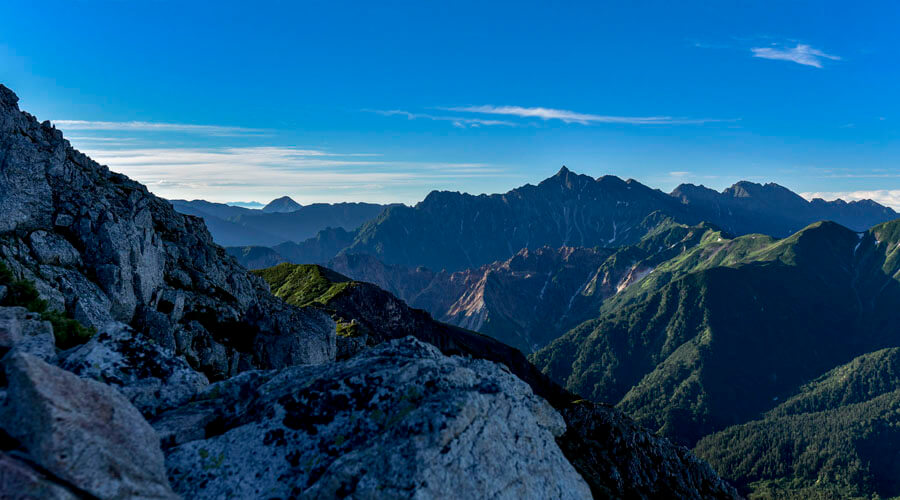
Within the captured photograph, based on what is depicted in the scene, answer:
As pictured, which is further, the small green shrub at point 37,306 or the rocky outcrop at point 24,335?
the small green shrub at point 37,306

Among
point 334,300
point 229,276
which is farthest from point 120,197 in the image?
point 334,300

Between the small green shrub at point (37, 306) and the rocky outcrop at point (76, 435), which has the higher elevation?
the rocky outcrop at point (76, 435)

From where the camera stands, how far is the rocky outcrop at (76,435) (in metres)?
9.20

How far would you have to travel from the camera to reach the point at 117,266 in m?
57.1

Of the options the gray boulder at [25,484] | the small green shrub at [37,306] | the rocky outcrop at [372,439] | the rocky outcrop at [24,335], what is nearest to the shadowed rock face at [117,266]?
the small green shrub at [37,306]

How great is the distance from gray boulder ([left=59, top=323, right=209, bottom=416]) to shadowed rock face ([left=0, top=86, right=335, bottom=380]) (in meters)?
36.0

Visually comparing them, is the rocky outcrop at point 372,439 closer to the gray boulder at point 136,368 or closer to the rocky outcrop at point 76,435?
the gray boulder at point 136,368

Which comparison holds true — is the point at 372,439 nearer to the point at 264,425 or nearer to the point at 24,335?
the point at 264,425

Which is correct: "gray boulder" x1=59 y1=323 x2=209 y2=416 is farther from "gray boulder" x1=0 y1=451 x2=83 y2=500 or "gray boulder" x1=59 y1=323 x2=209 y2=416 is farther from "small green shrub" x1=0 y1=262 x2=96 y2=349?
"small green shrub" x1=0 y1=262 x2=96 y2=349

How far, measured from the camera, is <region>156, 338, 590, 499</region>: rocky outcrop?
11.2 m

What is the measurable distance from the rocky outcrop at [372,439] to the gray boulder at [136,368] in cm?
116

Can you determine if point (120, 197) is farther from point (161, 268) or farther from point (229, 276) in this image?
point (229, 276)

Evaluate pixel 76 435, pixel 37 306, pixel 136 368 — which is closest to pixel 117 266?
pixel 37 306

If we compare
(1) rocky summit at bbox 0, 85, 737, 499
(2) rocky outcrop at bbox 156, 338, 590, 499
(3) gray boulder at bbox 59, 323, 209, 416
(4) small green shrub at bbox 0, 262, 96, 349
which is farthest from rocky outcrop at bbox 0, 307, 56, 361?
(2) rocky outcrop at bbox 156, 338, 590, 499
